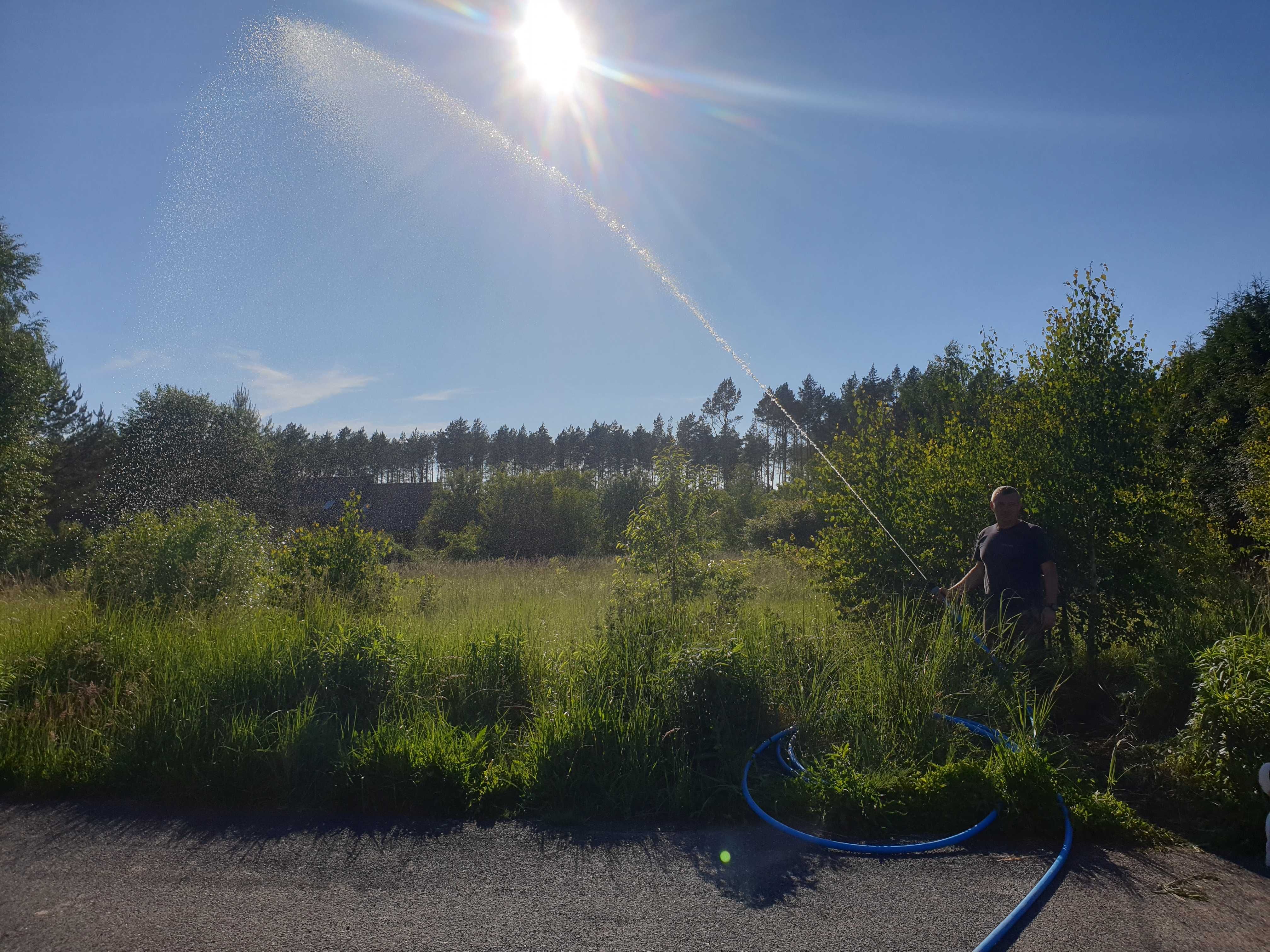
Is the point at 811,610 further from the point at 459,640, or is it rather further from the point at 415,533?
the point at 415,533

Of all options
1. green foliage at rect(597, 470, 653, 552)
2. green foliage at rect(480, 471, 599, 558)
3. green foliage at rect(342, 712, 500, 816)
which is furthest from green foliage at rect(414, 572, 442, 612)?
green foliage at rect(597, 470, 653, 552)

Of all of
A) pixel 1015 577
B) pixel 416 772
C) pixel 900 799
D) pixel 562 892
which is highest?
pixel 1015 577

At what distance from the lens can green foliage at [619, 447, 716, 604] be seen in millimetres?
9930

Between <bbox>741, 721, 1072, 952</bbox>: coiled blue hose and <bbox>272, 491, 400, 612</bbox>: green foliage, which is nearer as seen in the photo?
<bbox>741, 721, 1072, 952</bbox>: coiled blue hose

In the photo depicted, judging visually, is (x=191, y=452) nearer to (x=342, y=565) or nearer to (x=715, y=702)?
(x=342, y=565)

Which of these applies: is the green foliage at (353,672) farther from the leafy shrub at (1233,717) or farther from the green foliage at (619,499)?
the green foliage at (619,499)

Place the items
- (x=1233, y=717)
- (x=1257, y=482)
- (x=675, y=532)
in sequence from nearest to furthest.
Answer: (x=1233, y=717)
(x=675, y=532)
(x=1257, y=482)

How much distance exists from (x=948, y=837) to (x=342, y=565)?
8.37 m

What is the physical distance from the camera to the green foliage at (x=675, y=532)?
9930 millimetres

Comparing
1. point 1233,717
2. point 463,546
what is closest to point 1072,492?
point 1233,717

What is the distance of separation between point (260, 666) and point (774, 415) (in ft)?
169

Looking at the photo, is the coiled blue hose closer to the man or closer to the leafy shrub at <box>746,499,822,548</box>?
the man

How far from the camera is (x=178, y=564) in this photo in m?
8.94

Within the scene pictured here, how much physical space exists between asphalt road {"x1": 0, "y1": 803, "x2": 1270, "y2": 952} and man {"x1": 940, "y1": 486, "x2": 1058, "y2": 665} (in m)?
2.57
